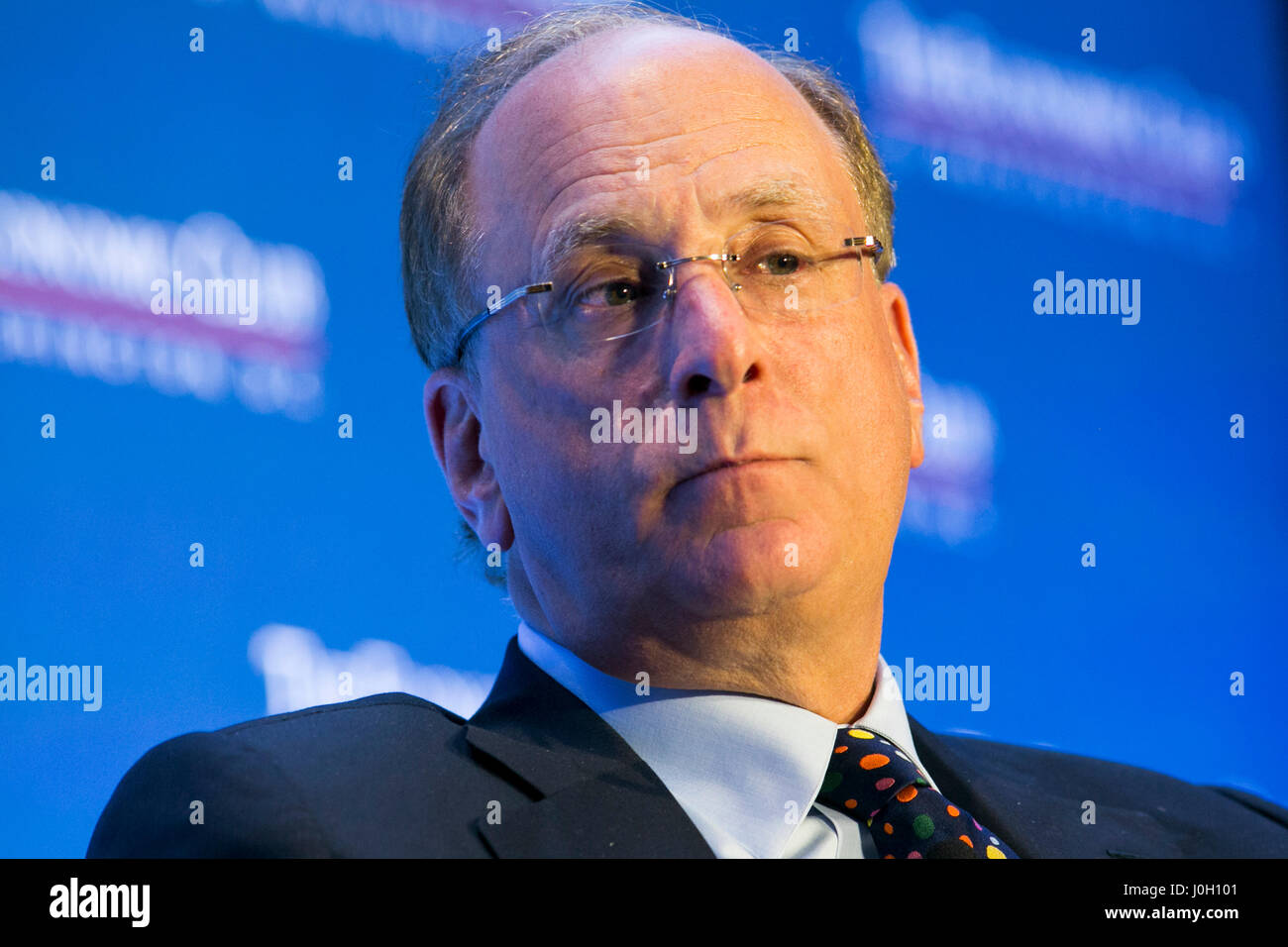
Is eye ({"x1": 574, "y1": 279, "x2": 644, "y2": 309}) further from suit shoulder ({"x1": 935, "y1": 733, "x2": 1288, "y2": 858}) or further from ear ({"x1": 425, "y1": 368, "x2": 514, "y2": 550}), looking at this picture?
suit shoulder ({"x1": 935, "y1": 733, "x2": 1288, "y2": 858})

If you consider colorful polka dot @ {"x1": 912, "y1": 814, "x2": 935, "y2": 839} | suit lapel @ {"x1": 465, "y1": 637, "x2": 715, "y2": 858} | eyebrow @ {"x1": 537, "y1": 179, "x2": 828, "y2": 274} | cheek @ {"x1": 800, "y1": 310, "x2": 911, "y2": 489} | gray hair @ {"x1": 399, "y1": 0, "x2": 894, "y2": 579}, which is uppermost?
gray hair @ {"x1": 399, "y1": 0, "x2": 894, "y2": 579}

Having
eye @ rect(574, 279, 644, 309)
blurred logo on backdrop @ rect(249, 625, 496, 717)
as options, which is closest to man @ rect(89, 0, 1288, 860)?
eye @ rect(574, 279, 644, 309)

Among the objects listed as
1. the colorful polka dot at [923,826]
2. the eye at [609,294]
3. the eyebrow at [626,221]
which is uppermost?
the eyebrow at [626,221]

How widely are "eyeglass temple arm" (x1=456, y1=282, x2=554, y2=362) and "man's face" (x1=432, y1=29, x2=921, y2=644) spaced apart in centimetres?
A: 2

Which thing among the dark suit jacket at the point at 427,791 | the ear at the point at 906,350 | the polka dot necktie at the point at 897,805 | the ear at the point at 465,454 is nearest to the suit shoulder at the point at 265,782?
the dark suit jacket at the point at 427,791

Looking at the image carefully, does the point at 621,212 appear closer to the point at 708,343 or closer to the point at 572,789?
the point at 708,343

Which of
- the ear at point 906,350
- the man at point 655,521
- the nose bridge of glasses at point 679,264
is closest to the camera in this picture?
the man at point 655,521

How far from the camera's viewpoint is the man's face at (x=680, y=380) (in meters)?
→ 1.68

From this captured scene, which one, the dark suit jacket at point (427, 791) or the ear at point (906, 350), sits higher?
the ear at point (906, 350)

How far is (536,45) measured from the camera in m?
2.16

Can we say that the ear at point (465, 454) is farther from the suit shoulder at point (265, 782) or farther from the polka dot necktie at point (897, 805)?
the polka dot necktie at point (897, 805)

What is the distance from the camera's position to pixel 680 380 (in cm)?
168

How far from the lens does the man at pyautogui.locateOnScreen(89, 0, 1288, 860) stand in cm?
161

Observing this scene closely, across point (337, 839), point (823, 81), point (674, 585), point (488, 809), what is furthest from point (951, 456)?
point (337, 839)
